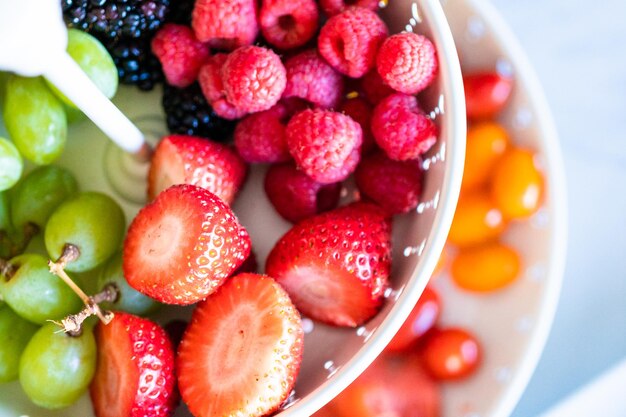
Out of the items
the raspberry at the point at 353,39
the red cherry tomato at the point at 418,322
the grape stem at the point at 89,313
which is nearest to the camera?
the grape stem at the point at 89,313

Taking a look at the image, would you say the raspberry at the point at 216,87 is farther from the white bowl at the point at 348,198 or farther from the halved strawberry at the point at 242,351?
the halved strawberry at the point at 242,351

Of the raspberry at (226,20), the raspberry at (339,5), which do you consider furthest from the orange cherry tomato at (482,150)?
the raspberry at (226,20)

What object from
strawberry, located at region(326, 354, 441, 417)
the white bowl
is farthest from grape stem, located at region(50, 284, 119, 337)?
strawberry, located at region(326, 354, 441, 417)

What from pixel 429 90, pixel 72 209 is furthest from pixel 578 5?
pixel 72 209

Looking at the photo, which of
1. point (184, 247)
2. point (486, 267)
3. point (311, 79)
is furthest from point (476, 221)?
point (184, 247)

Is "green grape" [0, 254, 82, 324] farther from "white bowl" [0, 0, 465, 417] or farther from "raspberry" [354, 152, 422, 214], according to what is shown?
"raspberry" [354, 152, 422, 214]
